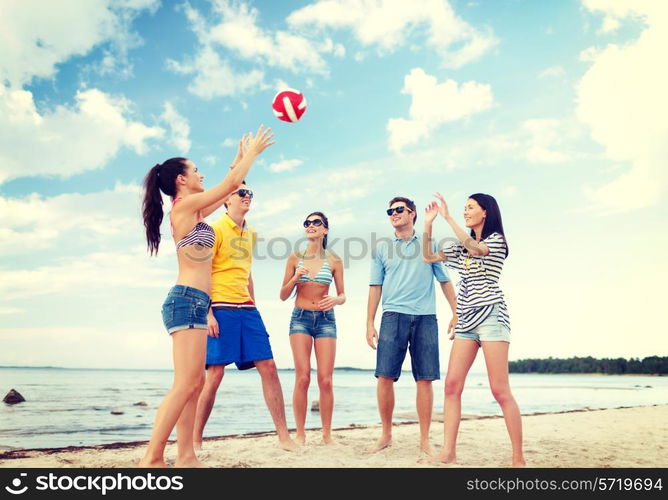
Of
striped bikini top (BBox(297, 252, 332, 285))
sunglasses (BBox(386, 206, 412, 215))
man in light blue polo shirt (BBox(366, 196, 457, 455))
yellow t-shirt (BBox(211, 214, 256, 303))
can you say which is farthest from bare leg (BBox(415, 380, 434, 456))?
yellow t-shirt (BBox(211, 214, 256, 303))

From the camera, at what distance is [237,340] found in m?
5.88

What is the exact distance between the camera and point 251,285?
626 centimetres

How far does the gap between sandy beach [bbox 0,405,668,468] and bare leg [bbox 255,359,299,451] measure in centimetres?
13

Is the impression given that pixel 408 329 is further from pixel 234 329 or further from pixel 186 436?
pixel 186 436

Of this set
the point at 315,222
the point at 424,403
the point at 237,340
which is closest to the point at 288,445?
the point at 237,340

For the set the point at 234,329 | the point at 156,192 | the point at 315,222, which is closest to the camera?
the point at 156,192

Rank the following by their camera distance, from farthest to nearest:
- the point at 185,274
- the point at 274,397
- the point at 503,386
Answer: the point at 274,397 < the point at 503,386 < the point at 185,274

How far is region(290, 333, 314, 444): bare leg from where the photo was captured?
21.6 ft

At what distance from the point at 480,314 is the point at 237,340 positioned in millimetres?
2563

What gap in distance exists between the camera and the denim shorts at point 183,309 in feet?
14.5

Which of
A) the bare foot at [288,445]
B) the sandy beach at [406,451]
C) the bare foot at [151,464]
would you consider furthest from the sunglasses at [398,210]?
the bare foot at [151,464]

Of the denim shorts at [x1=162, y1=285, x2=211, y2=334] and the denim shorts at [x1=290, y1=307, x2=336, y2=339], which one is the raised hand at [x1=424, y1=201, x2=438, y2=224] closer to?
the denim shorts at [x1=290, y1=307, x2=336, y2=339]
